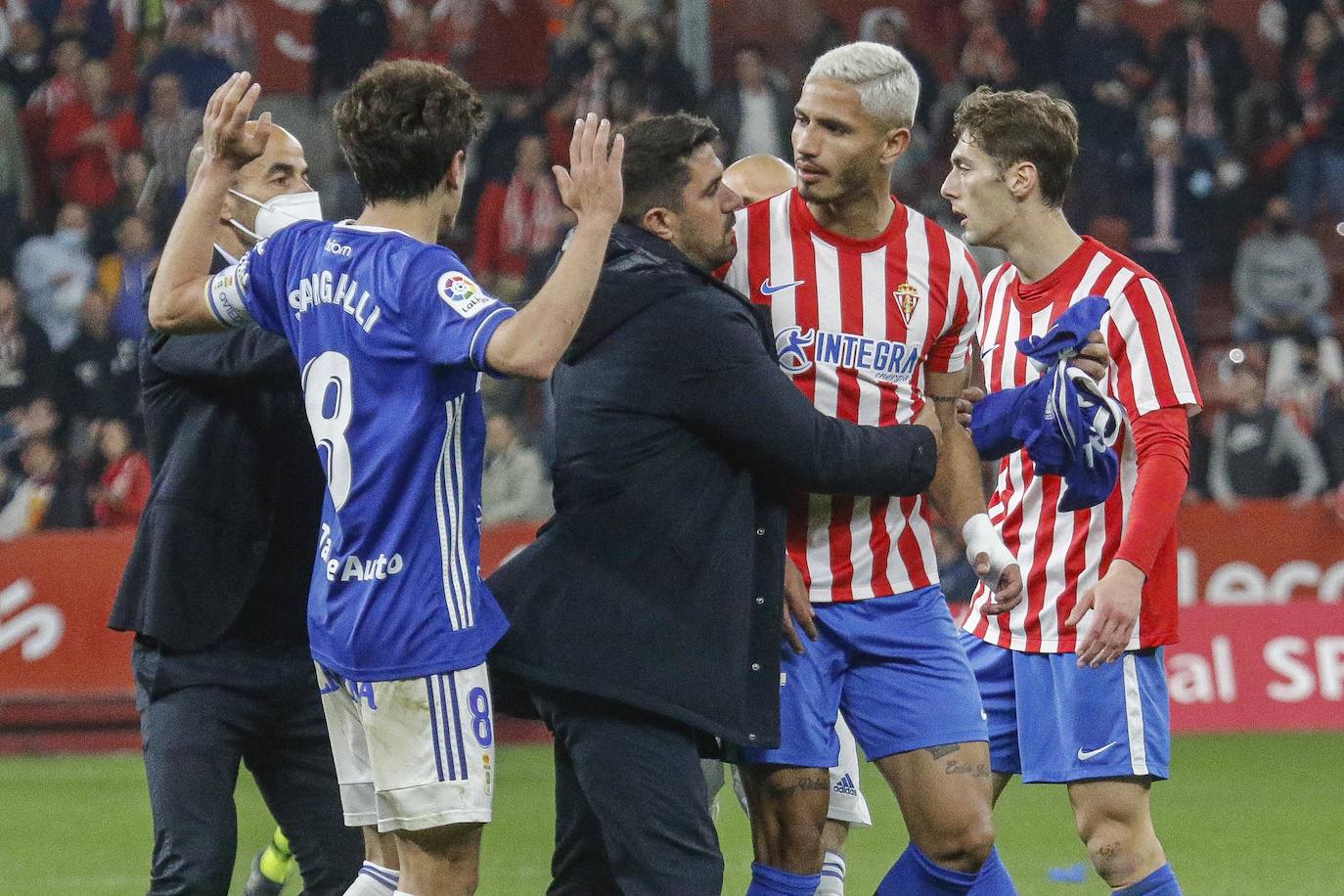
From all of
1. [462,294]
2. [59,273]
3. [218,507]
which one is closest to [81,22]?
[59,273]

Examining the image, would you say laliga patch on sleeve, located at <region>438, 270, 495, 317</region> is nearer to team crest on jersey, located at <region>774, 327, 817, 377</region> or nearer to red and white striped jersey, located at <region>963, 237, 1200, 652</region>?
team crest on jersey, located at <region>774, 327, 817, 377</region>

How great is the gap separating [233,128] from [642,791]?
158 cm

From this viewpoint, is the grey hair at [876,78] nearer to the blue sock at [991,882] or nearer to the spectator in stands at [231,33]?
the blue sock at [991,882]

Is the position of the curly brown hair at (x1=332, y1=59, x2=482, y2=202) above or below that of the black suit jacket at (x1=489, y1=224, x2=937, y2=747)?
above

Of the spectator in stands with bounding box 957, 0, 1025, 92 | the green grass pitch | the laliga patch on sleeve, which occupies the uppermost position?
the spectator in stands with bounding box 957, 0, 1025, 92

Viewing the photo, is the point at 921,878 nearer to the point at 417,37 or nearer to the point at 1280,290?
the point at 1280,290

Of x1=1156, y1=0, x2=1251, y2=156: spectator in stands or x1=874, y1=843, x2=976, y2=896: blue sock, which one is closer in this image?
x1=874, y1=843, x2=976, y2=896: blue sock

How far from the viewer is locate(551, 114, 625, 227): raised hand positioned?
11.7 feet

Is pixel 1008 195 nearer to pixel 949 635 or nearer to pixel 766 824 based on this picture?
pixel 949 635

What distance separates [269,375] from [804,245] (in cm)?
129

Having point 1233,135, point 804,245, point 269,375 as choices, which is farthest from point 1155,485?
point 1233,135

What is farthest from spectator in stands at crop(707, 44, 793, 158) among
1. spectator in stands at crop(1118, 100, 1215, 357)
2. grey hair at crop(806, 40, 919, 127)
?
grey hair at crop(806, 40, 919, 127)

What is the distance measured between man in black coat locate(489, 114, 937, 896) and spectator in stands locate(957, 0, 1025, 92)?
1142cm

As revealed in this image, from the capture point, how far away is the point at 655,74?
14.3 meters
